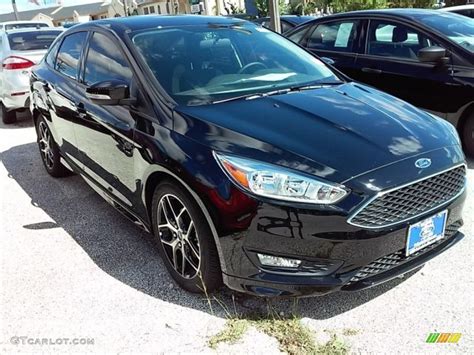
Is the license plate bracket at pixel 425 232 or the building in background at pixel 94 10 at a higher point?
the building in background at pixel 94 10

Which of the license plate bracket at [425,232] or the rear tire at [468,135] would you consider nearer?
the license plate bracket at [425,232]

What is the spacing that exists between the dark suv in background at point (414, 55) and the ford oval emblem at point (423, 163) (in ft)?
8.20

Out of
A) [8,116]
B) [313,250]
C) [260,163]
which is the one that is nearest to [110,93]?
[260,163]

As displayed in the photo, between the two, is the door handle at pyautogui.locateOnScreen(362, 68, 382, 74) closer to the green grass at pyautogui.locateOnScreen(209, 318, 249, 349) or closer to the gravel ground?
the gravel ground

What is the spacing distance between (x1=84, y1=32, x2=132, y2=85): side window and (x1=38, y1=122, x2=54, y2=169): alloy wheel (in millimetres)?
1426

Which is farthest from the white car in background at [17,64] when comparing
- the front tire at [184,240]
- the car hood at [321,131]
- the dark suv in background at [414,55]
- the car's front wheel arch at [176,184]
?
the car hood at [321,131]

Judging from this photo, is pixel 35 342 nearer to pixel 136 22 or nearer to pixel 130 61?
pixel 130 61

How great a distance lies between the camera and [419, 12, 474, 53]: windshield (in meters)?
4.78

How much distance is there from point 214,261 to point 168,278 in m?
0.63

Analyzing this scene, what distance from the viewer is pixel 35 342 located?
8.37ft

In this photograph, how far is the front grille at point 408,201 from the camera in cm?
226

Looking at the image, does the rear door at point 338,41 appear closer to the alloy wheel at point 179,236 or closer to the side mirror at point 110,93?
the side mirror at point 110,93

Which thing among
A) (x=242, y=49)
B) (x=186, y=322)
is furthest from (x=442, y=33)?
(x=186, y=322)

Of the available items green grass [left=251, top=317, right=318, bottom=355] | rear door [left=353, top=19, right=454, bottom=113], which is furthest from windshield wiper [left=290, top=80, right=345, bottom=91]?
rear door [left=353, top=19, right=454, bottom=113]
